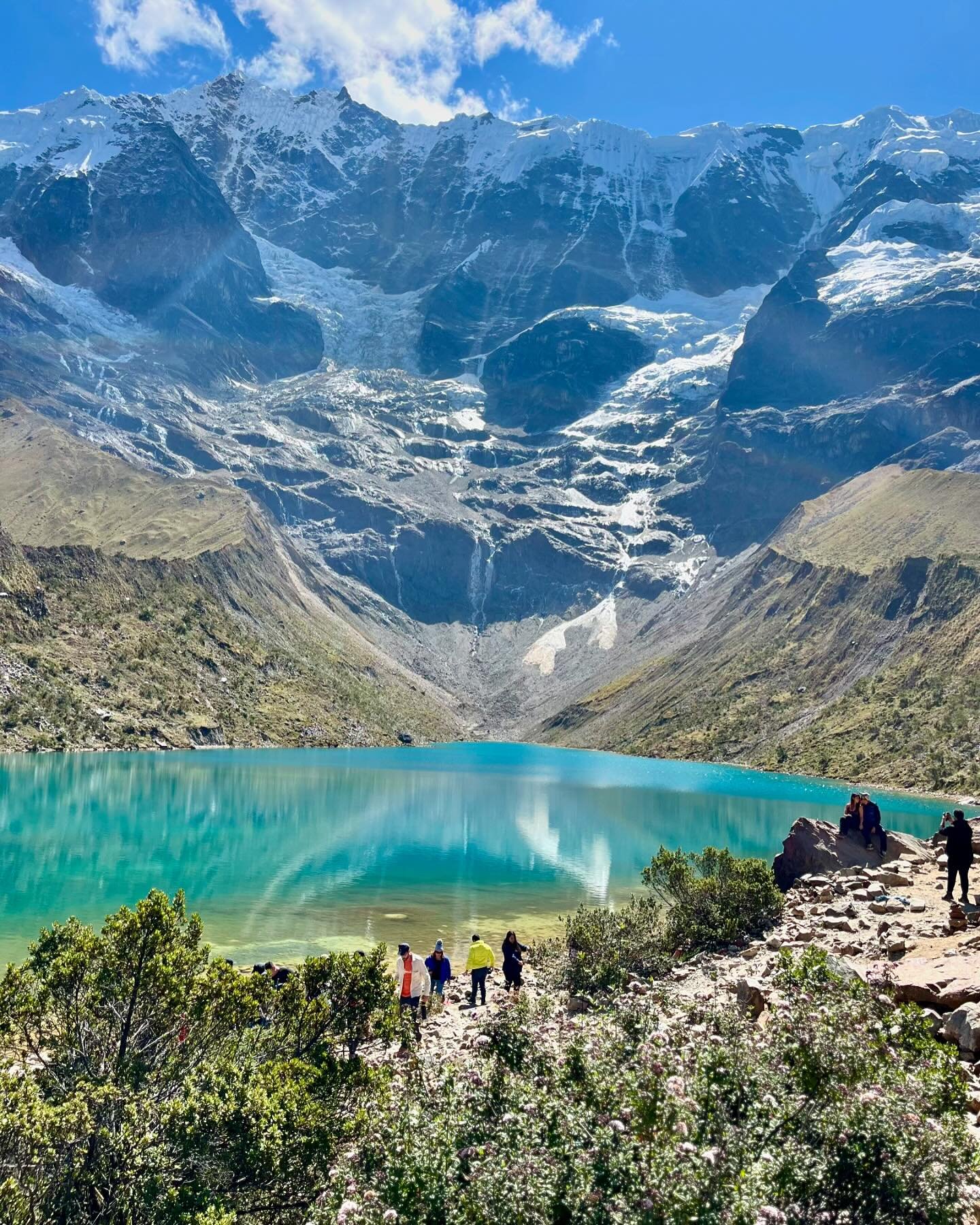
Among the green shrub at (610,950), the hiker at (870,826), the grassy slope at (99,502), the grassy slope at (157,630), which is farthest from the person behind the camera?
the grassy slope at (99,502)

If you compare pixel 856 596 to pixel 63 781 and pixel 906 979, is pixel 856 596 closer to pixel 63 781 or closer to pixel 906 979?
pixel 63 781

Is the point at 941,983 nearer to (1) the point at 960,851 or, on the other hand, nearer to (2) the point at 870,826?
(1) the point at 960,851

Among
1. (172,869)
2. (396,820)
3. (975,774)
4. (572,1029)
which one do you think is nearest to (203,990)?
(572,1029)

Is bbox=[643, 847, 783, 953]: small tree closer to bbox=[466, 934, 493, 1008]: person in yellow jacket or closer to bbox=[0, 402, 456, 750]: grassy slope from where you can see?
bbox=[466, 934, 493, 1008]: person in yellow jacket

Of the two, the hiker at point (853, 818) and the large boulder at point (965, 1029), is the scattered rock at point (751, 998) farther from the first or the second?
the hiker at point (853, 818)

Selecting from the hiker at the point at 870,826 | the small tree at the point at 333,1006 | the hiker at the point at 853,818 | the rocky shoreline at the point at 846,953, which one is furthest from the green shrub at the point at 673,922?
the hiker at the point at 853,818

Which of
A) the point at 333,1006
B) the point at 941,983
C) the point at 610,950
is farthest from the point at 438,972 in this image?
the point at 941,983
